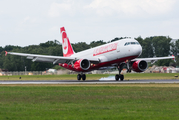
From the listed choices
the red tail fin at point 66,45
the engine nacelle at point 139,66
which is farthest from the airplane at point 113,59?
the red tail fin at point 66,45

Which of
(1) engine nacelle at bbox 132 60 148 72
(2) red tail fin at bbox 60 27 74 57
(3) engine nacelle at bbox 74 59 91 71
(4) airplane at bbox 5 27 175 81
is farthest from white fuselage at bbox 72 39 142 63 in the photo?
(2) red tail fin at bbox 60 27 74 57

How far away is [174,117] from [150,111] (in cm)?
186

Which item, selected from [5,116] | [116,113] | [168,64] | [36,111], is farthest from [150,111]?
[168,64]

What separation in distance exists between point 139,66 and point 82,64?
8.47 metres

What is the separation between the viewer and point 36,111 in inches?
588

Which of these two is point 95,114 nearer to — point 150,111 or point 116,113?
point 116,113

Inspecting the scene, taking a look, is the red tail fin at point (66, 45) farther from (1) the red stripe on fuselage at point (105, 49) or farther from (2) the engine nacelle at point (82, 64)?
(2) the engine nacelle at point (82, 64)

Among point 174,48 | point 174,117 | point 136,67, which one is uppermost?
point 174,48

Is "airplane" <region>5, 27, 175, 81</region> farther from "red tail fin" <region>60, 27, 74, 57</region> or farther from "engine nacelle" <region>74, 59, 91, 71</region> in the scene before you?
"red tail fin" <region>60, 27, 74, 57</region>

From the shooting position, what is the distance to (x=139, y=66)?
46.8 metres

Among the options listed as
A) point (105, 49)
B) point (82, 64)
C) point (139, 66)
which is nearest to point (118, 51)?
point (105, 49)

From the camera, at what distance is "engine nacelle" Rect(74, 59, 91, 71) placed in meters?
45.1

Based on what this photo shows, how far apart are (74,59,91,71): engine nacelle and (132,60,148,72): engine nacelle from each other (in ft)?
21.9

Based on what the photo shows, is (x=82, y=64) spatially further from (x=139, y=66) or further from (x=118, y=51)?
(x=139, y=66)
